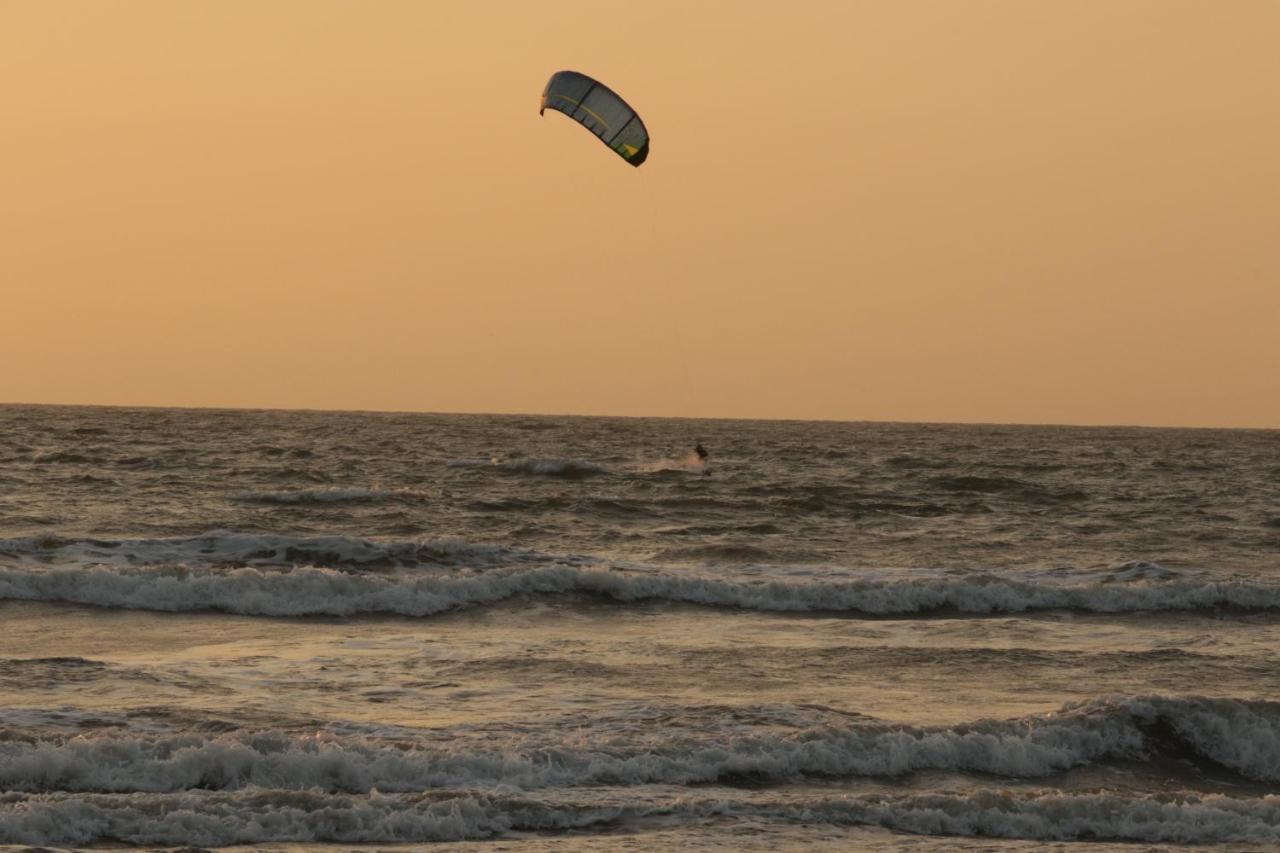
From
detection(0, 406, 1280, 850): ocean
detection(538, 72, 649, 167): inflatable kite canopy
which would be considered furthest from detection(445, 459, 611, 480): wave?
detection(538, 72, 649, 167): inflatable kite canopy

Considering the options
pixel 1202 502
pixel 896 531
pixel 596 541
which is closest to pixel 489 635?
pixel 596 541

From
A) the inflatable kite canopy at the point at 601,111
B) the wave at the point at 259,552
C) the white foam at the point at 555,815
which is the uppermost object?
the inflatable kite canopy at the point at 601,111

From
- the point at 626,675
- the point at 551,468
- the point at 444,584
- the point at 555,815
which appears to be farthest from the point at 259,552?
the point at 551,468

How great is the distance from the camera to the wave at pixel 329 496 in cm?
3772

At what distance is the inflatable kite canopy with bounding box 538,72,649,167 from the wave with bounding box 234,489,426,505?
39.8 ft

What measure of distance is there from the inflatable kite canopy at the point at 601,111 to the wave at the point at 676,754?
17054 millimetres

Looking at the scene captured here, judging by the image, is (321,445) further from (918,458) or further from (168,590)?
(168,590)

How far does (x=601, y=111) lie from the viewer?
96.6ft

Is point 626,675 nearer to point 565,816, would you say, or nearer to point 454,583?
point 565,816

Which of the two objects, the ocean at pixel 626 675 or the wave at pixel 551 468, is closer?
the ocean at pixel 626 675

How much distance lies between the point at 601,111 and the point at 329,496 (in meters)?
12.9

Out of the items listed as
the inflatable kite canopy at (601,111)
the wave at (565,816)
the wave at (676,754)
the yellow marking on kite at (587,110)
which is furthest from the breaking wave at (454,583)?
the wave at (565,816)

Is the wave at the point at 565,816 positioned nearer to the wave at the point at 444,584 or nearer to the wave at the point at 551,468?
the wave at the point at 444,584

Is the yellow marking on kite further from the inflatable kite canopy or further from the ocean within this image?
the ocean
